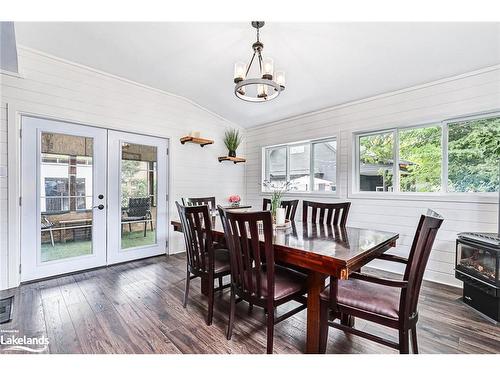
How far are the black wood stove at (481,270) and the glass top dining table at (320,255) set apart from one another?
1042 millimetres

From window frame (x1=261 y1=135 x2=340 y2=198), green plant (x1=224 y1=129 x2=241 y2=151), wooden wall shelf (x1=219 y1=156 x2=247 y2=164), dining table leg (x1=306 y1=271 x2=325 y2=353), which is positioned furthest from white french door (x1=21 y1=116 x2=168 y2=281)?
dining table leg (x1=306 y1=271 x2=325 y2=353)

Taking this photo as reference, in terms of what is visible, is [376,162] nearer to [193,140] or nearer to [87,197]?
[193,140]

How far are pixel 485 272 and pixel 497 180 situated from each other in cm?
111

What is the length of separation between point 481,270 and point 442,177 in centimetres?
119

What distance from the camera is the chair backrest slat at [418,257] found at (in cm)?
136

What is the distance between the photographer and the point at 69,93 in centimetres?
319

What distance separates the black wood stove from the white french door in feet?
13.5

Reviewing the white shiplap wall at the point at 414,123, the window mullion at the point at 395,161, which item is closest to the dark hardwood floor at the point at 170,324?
the white shiplap wall at the point at 414,123

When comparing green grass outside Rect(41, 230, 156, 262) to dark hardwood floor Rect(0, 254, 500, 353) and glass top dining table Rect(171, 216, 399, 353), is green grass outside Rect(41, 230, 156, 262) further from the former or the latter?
glass top dining table Rect(171, 216, 399, 353)

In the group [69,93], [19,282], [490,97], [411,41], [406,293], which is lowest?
[19,282]

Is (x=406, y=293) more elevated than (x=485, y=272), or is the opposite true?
(x=406, y=293)
